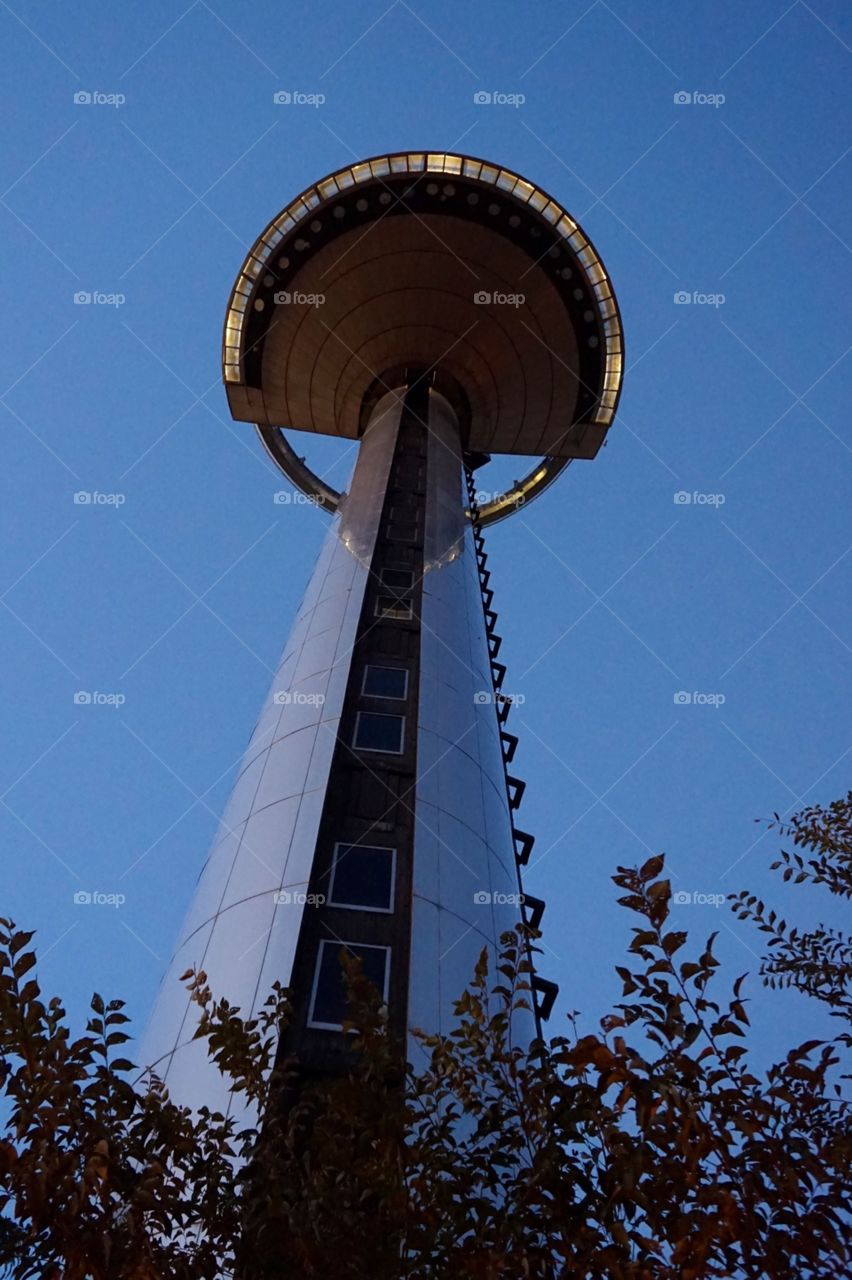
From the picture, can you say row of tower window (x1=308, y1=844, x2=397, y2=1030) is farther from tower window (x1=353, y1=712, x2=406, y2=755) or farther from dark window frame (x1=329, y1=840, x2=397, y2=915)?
tower window (x1=353, y1=712, x2=406, y2=755)

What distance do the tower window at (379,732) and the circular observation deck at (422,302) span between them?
2001 centimetres

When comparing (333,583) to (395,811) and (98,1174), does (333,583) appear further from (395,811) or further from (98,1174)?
(98,1174)

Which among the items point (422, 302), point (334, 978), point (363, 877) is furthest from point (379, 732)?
point (422, 302)

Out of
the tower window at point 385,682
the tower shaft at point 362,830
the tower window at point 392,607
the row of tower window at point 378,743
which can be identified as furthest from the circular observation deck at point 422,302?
the tower window at point 385,682

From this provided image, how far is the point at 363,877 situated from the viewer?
11938 millimetres

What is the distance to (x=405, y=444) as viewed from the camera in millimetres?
28281

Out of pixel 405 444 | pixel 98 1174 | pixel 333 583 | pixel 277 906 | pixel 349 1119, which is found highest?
pixel 405 444

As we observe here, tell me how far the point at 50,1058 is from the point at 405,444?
2529 cm

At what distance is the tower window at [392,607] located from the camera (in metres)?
18.6

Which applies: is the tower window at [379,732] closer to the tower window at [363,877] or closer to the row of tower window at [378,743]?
the row of tower window at [378,743]

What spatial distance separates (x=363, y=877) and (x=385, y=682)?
4728 millimetres

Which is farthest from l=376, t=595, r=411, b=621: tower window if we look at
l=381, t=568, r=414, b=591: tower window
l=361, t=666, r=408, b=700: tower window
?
l=361, t=666, r=408, b=700: tower window

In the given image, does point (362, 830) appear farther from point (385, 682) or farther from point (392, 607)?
point (392, 607)

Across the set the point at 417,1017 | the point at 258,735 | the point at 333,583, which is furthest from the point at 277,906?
the point at 333,583
